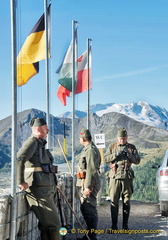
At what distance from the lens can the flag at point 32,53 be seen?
8.27 metres

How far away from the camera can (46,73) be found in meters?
9.41

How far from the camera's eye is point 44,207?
19.8 ft

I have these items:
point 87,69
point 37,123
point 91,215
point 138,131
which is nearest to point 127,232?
point 91,215

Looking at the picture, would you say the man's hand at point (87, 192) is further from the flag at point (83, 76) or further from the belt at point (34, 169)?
the flag at point (83, 76)

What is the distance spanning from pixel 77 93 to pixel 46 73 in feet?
6.62

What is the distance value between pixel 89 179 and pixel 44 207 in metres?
1.55

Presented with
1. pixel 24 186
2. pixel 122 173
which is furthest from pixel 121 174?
pixel 24 186

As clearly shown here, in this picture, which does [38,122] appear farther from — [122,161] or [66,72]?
[66,72]

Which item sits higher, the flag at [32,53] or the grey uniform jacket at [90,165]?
the flag at [32,53]

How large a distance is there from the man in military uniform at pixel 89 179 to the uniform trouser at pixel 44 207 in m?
1.44

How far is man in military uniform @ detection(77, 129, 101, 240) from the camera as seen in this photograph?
7.48 m

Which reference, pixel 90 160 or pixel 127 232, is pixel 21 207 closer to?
pixel 90 160

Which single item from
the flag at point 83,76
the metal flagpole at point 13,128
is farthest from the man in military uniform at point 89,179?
the flag at point 83,76

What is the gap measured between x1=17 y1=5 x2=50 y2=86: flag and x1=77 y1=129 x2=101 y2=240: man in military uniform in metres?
1.57
